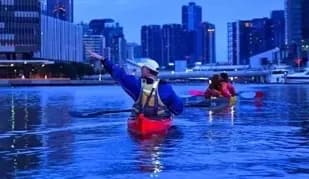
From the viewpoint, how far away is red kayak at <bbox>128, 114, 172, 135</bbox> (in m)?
17.0

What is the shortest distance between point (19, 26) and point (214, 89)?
517ft

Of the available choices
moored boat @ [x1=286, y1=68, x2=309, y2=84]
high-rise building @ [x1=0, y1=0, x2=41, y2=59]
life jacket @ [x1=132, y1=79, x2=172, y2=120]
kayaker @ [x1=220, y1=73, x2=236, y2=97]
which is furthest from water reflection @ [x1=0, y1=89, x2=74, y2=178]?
moored boat @ [x1=286, y1=68, x2=309, y2=84]

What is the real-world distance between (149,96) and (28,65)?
565ft

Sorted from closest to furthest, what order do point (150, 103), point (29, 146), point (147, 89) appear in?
point (29, 146) < point (147, 89) < point (150, 103)

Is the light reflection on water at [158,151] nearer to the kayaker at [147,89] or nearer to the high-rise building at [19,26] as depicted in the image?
the kayaker at [147,89]

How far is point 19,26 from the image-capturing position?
184250mm

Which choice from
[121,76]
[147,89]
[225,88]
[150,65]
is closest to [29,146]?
[121,76]

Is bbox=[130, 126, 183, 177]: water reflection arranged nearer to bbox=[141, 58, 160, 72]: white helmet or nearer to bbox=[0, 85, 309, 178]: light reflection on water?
bbox=[0, 85, 309, 178]: light reflection on water

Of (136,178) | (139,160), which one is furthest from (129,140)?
(136,178)

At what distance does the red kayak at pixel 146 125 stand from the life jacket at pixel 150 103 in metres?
0.12

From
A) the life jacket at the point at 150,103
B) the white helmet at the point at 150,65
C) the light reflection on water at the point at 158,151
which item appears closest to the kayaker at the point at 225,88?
the light reflection on water at the point at 158,151

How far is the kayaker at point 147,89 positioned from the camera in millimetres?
16578

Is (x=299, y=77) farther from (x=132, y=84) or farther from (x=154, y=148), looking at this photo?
(x=154, y=148)

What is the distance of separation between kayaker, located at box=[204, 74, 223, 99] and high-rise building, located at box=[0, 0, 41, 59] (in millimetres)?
154928
